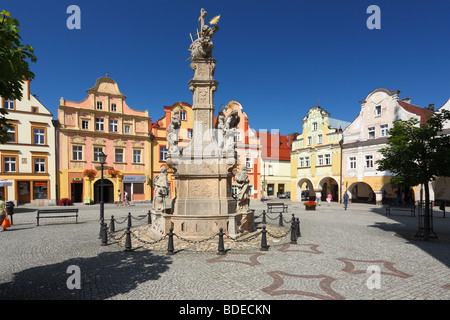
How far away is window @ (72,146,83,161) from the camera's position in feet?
95.9

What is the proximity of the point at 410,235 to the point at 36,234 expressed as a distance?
53.5 ft

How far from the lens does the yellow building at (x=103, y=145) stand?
1132 inches

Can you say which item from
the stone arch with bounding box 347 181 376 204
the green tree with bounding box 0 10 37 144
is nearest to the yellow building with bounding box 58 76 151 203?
the stone arch with bounding box 347 181 376 204

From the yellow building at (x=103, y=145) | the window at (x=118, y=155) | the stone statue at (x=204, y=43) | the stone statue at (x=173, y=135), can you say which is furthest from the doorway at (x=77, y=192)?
the stone statue at (x=204, y=43)

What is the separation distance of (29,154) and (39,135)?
7.21 ft

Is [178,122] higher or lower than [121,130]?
lower

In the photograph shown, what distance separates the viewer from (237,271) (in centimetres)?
643

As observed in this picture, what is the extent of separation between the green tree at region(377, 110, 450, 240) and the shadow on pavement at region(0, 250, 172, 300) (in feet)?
30.7

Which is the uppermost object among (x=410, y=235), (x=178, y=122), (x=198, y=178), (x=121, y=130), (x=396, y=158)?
(x=121, y=130)

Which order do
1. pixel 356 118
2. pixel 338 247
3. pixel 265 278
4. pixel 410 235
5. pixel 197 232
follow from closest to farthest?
pixel 265 278
pixel 338 247
pixel 197 232
pixel 410 235
pixel 356 118

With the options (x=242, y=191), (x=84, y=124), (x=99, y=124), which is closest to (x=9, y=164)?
(x=84, y=124)

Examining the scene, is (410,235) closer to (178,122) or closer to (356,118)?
(178,122)

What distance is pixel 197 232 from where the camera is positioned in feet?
31.5

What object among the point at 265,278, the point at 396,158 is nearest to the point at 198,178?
the point at 265,278
